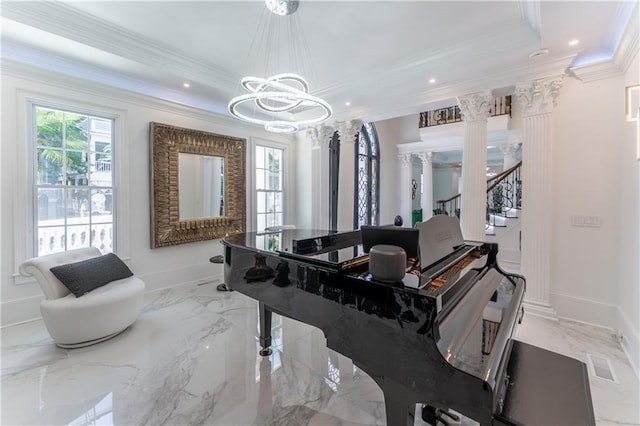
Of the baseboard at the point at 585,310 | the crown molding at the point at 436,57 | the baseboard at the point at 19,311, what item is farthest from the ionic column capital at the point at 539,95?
the baseboard at the point at 19,311

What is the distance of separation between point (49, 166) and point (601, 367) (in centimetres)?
588

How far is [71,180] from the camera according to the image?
333 centimetres

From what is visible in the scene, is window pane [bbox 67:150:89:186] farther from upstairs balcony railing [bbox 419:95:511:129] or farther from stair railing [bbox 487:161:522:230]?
stair railing [bbox 487:161:522:230]

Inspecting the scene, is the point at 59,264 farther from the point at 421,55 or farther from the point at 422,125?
the point at 422,125

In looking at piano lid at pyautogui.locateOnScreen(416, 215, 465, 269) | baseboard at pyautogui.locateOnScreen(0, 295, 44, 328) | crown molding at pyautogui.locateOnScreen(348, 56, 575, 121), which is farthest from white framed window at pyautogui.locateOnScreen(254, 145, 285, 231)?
piano lid at pyautogui.locateOnScreen(416, 215, 465, 269)

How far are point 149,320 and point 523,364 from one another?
342cm

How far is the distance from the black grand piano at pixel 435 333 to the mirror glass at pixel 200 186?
3112 mm

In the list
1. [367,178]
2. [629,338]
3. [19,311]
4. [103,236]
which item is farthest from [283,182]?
[629,338]

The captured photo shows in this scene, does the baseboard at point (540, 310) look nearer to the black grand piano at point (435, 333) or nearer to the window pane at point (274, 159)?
the black grand piano at point (435, 333)

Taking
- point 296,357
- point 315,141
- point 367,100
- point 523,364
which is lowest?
point 296,357

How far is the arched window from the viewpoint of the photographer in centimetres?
763

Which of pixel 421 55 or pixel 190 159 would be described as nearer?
pixel 421 55

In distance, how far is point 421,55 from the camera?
3381 millimetres

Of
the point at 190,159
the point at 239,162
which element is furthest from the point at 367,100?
the point at 190,159
